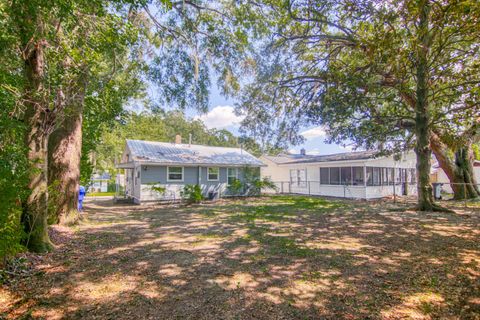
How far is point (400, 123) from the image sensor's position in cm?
1230

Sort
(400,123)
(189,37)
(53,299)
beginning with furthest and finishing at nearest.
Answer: (400,123)
(189,37)
(53,299)

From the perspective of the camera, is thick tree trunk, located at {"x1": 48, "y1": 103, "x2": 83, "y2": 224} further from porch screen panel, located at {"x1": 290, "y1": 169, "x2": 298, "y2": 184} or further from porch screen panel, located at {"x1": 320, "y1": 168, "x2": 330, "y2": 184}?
porch screen panel, located at {"x1": 290, "y1": 169, "x2": 298, "y2": 184}

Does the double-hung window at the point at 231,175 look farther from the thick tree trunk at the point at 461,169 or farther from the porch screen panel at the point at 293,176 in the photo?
the thick tree trunk at the point at 461,169

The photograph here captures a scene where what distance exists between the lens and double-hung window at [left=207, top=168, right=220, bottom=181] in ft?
56.9

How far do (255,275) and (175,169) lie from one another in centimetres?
1288

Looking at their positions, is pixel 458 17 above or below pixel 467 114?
above

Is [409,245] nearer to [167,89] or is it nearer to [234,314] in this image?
[234,314]

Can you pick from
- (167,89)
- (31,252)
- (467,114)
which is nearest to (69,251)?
(31,252)

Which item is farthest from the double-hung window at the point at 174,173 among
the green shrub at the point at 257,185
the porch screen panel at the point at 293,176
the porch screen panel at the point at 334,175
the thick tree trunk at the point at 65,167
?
the porch screen panel at the point at 334,175

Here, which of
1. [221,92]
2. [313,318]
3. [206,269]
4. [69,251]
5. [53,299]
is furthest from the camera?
[221,92]

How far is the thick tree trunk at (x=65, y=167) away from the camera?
7.77m

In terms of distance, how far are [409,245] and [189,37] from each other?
29.8 ft

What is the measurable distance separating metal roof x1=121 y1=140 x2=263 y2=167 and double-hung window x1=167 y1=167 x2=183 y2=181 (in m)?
0.65

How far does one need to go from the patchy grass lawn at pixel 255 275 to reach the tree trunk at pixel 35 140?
626 mm
